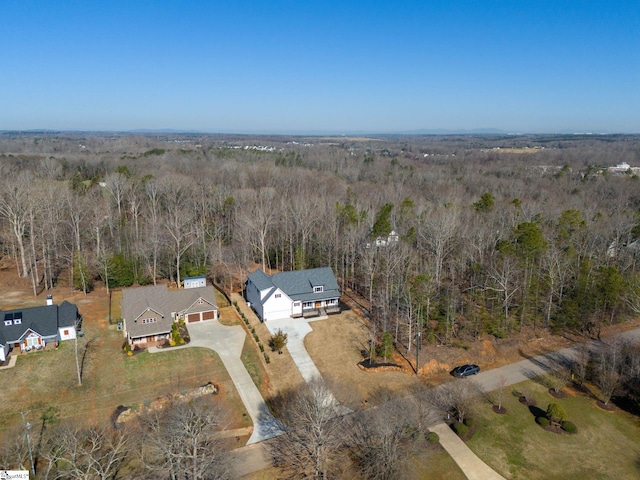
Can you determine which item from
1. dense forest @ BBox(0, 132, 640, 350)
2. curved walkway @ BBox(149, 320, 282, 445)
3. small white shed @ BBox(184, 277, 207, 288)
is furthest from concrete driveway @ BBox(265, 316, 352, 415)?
small white shed @ BBox(184, 277, 207, 288)

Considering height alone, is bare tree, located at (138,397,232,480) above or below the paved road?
above

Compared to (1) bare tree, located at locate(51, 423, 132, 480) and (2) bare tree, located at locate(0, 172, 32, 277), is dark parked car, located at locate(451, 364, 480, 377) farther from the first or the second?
(2) bare tree, located at locate(0, 172, 32, 277)

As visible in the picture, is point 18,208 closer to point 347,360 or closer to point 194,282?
point 194,282

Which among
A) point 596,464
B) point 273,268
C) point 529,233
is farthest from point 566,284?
point 273,268

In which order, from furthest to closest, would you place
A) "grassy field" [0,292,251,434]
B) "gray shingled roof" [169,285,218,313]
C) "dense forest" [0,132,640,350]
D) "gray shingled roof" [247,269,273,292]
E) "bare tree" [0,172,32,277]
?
"bare tree" [0,172,32,277] < "gray shingled roof" [247,269,273,292] < "dense forest" [0,132,640,350] < "gray shingled roof" [169,285,218,313] < "grassy field" [0,292,251,434]

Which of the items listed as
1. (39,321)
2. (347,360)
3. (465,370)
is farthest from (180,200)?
(465,370)

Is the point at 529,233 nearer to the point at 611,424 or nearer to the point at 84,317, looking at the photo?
the point at 611,424
